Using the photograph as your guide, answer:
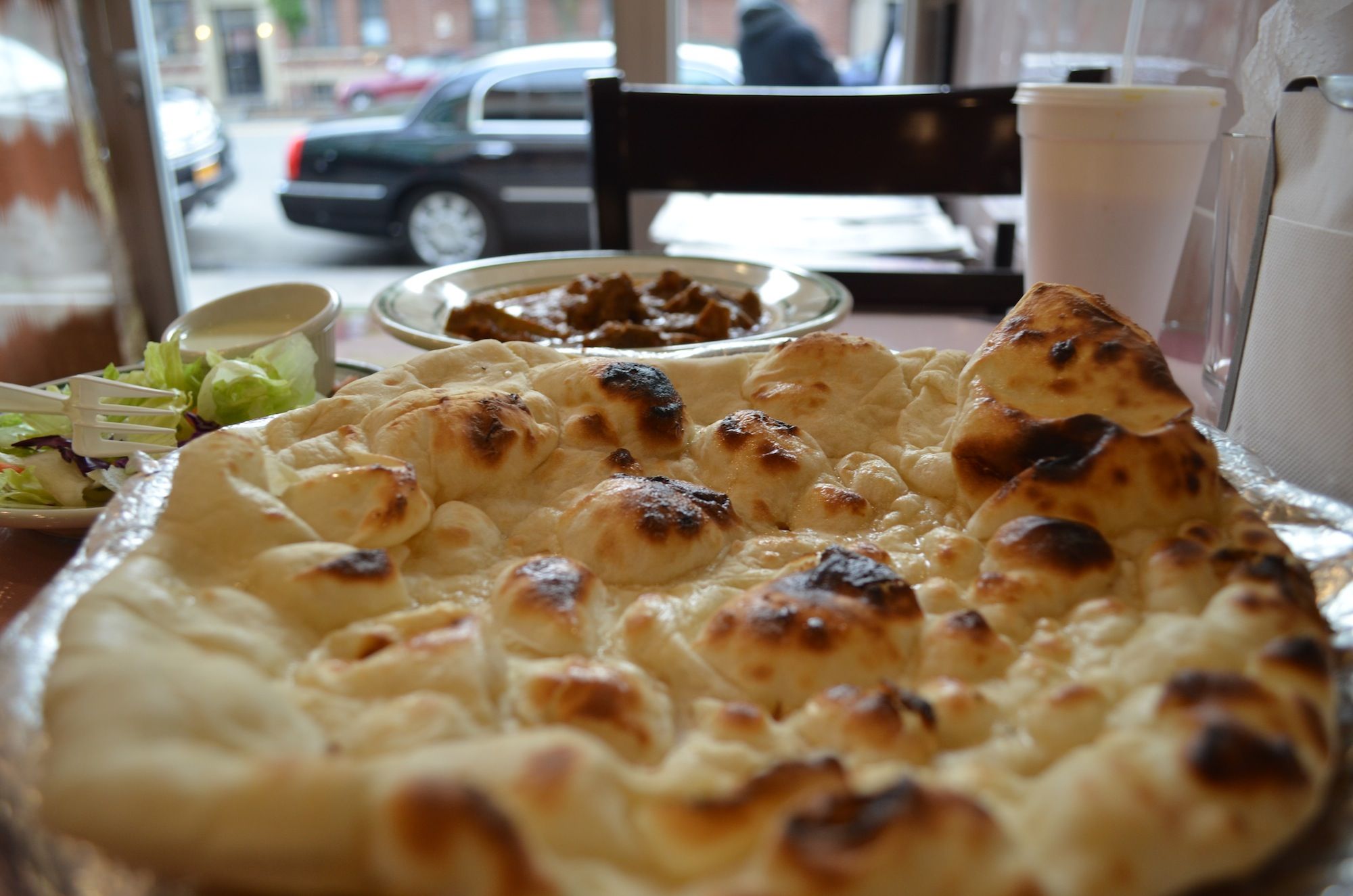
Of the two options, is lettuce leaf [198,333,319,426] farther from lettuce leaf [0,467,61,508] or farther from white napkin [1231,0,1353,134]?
white napkin [1231,0,1353,134]

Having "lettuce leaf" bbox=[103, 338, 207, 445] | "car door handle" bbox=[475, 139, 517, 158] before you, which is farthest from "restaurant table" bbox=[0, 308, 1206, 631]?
"car door handle" bbox=[475, 139, 517, 158]

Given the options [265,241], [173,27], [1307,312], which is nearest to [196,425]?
[1307,312]

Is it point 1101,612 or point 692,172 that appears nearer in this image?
point 1101,612

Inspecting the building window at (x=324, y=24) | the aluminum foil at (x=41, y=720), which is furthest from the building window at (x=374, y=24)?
the aluminum foil at (x=41, y=720)

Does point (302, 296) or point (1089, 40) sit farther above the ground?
point (1089, 40)

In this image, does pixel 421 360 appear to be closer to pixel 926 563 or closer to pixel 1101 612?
pixel 926 563

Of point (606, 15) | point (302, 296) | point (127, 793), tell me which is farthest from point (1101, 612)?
point (606, 15)

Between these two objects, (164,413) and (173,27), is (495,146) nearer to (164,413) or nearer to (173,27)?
(173,27)
